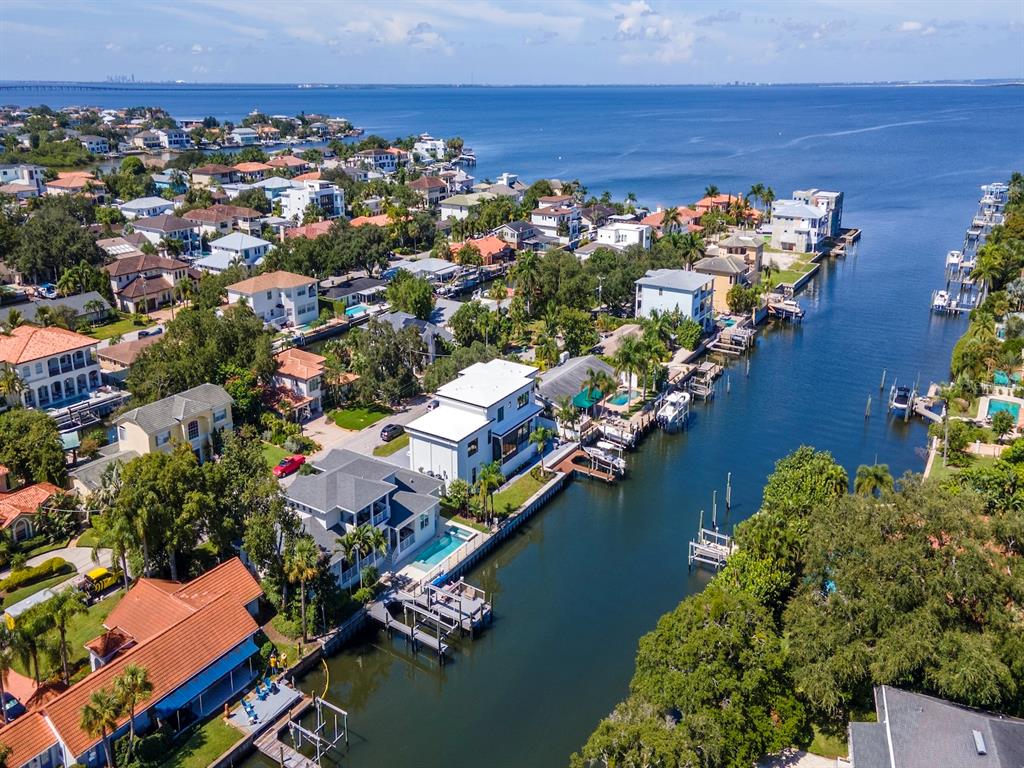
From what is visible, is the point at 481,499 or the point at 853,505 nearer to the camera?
the point at 853,505

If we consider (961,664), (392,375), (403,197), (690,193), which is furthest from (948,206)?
(961,664)

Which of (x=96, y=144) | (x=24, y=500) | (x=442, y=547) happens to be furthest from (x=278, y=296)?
(x=96, y=144)

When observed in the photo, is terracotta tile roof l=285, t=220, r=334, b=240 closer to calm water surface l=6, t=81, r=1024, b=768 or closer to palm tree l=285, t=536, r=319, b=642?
calm water surface l=6, t=81, r=1024, b=768

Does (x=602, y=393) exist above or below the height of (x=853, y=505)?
below

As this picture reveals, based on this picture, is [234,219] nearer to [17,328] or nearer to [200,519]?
[17,328]

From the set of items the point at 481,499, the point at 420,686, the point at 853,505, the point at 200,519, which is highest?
the point at 853,505

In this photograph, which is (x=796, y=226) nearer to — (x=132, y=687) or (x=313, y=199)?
(x=313, y=199)
